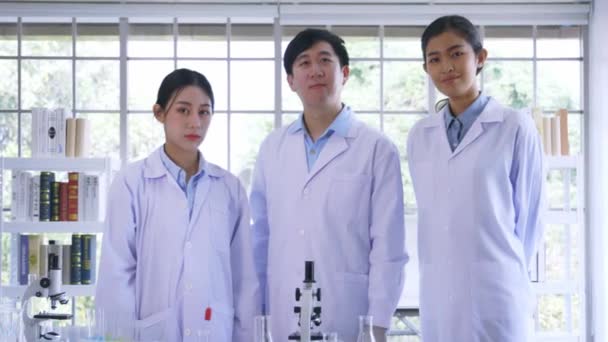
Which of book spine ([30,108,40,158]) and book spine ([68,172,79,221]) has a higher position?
book spine ([30,108,40,158])

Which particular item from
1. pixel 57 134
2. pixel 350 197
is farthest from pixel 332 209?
pixel 57 134

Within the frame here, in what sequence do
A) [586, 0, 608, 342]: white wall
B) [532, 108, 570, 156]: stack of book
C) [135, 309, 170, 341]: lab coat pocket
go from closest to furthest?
[135, 309, 170, 341]: lab coat pocket < [532, 108, 570, 156]: stack of book < [586, 0, 608, 342]: white wall

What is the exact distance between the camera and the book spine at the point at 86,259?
502 cm

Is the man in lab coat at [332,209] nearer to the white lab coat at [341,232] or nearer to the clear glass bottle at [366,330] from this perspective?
the white lab coat at [341,232]

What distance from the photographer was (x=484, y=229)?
8.99 feet

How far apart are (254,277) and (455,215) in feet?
2.24

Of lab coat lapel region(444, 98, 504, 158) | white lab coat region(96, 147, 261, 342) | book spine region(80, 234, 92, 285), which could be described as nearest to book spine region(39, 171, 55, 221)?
book spine region(80, 234, 92, 285)

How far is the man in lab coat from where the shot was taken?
277 cm

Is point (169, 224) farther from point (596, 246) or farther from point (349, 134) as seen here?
point (596, 246)

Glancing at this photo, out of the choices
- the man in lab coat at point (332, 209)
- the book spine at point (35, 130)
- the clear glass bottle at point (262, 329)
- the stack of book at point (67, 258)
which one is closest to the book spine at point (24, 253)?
the stack of book at point (67, 258)

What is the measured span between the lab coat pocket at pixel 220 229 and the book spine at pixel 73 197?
2.46m

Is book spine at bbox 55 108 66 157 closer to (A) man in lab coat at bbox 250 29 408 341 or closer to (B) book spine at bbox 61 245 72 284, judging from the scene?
(B) book spine at bbox 61 245 72 284

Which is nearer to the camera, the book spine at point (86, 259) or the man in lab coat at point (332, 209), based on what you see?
the man in lab coat at point (332, 209)

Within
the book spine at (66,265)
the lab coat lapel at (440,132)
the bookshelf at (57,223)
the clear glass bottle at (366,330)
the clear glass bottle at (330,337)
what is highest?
the lab coat lapel at (440,132)
